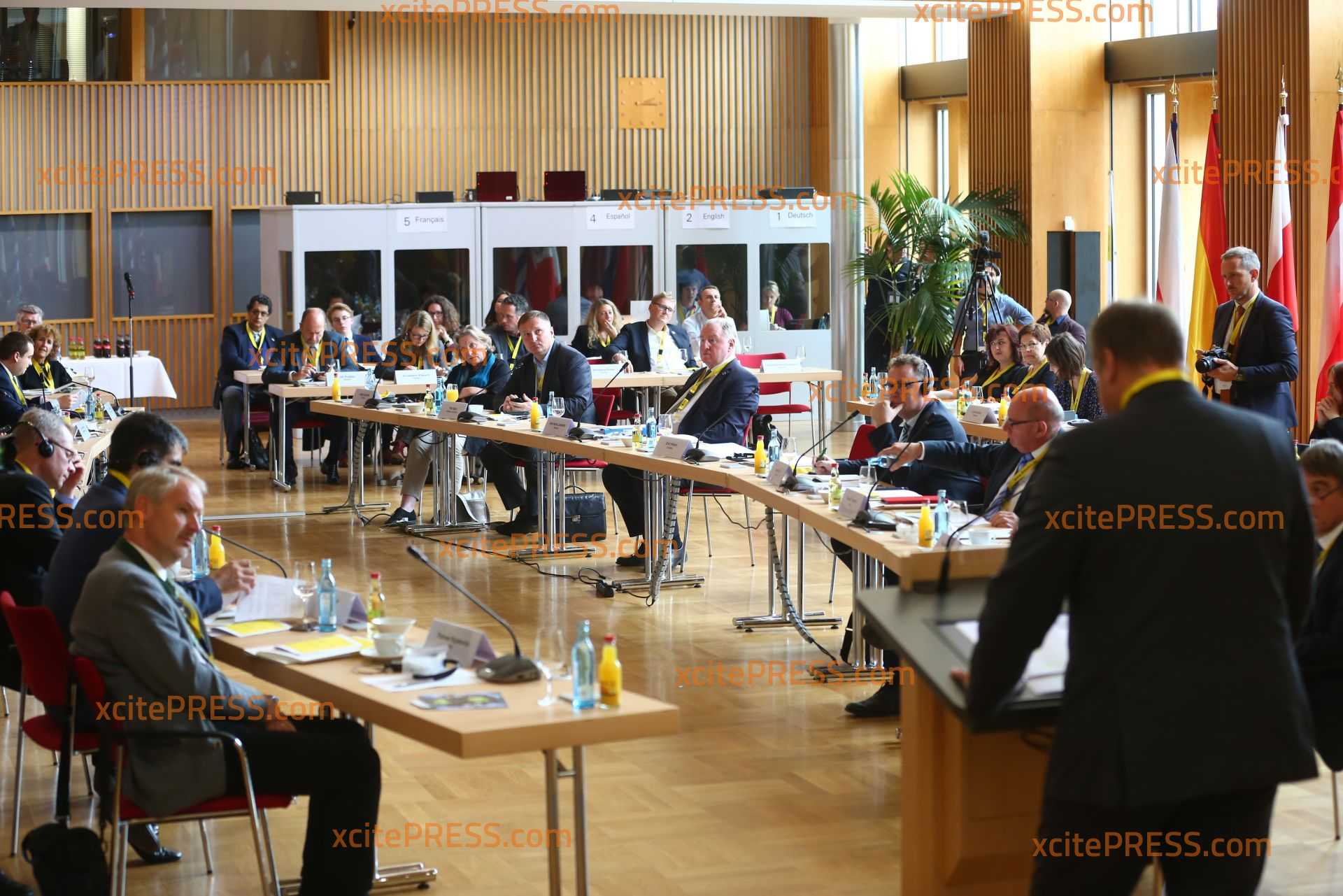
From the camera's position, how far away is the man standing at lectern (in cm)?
253

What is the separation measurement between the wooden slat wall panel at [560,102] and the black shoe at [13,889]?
42.5 feet

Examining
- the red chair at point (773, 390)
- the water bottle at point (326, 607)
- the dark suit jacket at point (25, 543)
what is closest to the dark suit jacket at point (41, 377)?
the red chair at point (773, 390)

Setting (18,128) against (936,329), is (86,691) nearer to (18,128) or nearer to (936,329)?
(936,329)

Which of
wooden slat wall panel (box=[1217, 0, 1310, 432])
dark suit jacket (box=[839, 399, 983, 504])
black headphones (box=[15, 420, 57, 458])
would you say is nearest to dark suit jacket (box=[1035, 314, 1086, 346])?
wooden slat wall panel (box=[1217, 0, 1310, 432])

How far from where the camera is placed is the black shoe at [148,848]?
14.6ft

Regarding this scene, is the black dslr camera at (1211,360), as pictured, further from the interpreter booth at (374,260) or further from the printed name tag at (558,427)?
the interpreter booth at (374,260)

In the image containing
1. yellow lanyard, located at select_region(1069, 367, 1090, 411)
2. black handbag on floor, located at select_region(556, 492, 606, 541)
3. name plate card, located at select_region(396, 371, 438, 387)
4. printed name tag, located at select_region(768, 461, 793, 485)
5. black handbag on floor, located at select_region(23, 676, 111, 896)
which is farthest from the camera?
name plate card, located at select_region(396, 371, 438, 387)

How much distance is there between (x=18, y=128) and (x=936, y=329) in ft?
28.5

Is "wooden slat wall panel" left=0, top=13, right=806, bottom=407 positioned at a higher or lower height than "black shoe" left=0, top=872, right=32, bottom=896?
higher

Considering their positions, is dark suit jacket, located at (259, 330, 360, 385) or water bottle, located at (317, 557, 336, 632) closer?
water bottle, located at (317, 557, 336, 632)

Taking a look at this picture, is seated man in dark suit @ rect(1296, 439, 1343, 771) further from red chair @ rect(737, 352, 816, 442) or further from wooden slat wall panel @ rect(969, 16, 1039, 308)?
wooden slat wall panel @ rect(969, 16, 1039, 308)

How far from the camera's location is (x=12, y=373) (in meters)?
9.27

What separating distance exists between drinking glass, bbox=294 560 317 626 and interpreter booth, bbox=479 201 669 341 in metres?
10.4

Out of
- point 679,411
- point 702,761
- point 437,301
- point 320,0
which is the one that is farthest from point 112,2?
point 702,761
